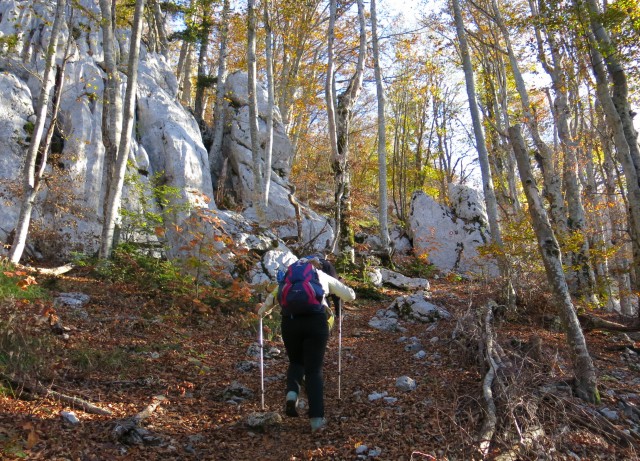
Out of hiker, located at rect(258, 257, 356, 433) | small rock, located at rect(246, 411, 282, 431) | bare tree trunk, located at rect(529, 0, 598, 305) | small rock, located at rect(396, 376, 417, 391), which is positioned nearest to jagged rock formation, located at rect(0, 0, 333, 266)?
hiker, located at rect(258, 257, 356, 433)

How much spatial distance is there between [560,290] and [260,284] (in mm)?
5363

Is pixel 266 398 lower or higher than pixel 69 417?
lower

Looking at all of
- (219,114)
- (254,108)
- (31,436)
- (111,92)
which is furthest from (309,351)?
(219,114)

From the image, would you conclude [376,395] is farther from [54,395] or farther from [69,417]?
[54,395]

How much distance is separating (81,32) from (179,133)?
415 centimetres

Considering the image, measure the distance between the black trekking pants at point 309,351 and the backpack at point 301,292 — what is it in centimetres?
9

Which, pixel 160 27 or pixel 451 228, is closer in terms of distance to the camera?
pixel 451 228

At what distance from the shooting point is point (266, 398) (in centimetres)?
475

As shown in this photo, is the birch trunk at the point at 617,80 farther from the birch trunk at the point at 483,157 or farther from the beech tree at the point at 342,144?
the beech tree at the point at 342,144

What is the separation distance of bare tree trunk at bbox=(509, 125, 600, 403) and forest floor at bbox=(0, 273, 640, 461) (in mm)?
203

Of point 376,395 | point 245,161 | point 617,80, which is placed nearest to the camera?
point 376,395

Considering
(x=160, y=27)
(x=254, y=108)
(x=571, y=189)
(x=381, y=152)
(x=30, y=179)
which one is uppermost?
(x=160, y=27)

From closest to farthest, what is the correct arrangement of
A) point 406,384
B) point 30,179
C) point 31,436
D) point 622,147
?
point 31,436 → point 406,384 → point 622,147 → point 30,179

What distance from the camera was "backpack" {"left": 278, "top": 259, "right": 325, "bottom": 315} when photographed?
3.97 meters
